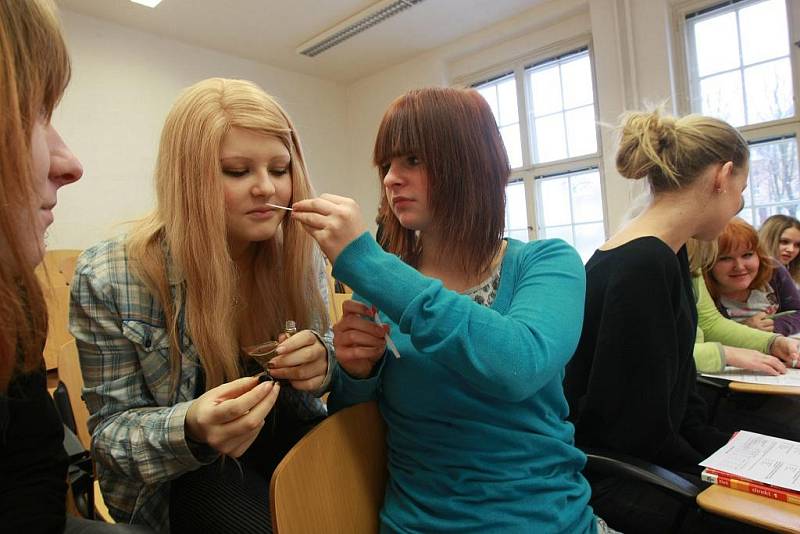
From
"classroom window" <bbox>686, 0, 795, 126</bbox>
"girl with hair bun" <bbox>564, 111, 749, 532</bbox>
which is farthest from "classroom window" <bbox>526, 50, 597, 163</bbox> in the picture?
"girl with hair bun" <bbox>564, 111, 749, 532</bbox>

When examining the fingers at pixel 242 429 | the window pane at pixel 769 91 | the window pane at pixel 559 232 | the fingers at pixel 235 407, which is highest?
the window pane at pixel 769 91

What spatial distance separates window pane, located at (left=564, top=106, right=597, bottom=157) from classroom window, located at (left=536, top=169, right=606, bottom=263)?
22 centimetres

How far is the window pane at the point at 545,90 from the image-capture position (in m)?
4.85

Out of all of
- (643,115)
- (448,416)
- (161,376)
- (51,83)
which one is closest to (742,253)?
(643,115)

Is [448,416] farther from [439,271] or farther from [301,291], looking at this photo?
[301,291]

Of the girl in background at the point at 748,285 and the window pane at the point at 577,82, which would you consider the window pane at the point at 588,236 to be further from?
the girl in background at the point at 748,285

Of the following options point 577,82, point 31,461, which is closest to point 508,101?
point 577,82

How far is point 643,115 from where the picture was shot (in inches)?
60.8

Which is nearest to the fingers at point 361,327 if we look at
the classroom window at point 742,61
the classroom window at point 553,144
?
Answer: the classroom window at point 742,61

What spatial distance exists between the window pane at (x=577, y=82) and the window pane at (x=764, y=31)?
1.19 metres

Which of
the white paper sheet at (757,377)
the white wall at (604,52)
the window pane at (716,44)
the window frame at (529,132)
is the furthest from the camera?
the window frame at (529,132)

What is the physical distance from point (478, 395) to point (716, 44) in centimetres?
451

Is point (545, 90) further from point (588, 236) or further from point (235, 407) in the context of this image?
point (235, 407)

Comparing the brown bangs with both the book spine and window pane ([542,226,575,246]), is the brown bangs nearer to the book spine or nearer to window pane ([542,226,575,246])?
the book spine
